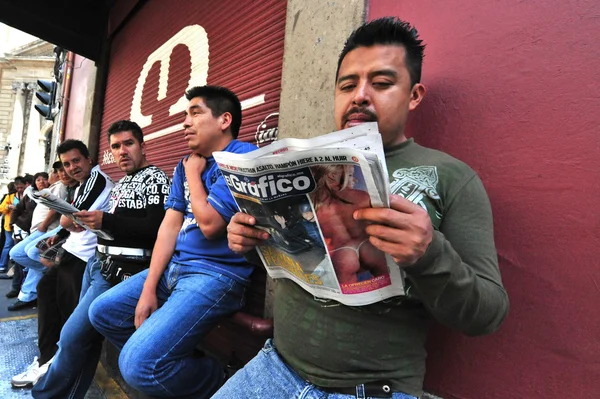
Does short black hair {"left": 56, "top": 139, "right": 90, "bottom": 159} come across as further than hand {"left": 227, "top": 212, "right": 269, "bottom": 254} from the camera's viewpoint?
Yes

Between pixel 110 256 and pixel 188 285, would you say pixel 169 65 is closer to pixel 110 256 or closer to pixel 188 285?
pixel 110 256

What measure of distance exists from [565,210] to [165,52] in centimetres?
428

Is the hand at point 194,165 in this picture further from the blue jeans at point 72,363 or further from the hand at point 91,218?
the blue jeans at point 72,363

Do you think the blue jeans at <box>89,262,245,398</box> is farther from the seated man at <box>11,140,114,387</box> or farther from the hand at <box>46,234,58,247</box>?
the hand at <box>46,234,58,247</box>

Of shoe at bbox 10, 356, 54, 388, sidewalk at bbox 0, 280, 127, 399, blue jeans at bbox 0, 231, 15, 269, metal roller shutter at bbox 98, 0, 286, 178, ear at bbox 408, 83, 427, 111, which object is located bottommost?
sidewalk at bbox 0, 280, 127, 399

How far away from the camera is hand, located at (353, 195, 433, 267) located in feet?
2.21

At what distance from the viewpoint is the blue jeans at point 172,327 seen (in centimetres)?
145

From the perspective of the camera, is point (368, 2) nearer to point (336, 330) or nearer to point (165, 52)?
point (336, 330)

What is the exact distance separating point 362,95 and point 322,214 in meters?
0.45

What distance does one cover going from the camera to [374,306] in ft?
3.09

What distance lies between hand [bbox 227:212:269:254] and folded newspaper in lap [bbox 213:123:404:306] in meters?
0.03

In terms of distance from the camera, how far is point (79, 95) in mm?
6785

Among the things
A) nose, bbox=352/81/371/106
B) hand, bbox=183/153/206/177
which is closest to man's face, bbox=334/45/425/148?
nose, bbox=352/81/371/106

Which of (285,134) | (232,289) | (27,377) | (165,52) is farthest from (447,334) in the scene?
(165,52)
